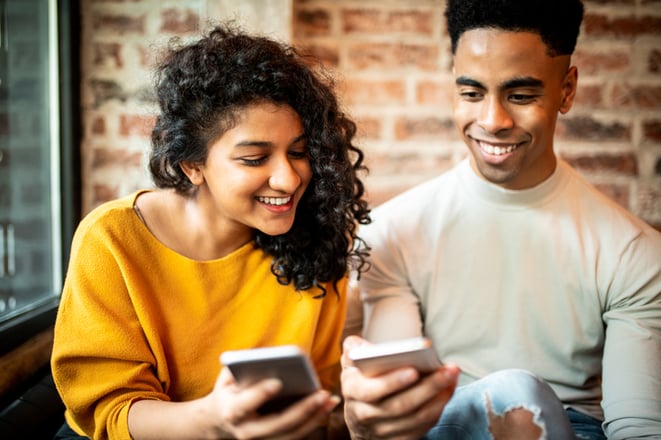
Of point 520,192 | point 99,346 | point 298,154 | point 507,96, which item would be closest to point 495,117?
point 507,96

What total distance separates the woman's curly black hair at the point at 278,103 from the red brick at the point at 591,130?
2.60 ft

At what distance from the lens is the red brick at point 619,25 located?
1784mm

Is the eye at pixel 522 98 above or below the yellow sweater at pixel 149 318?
above

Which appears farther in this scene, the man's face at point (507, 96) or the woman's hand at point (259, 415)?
the man's face at point (507, 96)

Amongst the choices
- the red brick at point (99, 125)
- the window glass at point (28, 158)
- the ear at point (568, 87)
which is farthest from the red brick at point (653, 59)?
the window glass at point (28, 158)

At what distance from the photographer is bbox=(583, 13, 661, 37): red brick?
178 cm

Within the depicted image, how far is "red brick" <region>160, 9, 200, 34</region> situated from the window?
258 mm

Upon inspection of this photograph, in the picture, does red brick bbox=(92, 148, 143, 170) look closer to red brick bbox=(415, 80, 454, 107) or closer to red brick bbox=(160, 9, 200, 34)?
red brick bbox=(160, 9, 200, 34)

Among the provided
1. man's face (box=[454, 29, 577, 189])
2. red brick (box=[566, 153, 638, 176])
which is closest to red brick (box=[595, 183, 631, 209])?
red brick (box=[566, 153, 638, 176])

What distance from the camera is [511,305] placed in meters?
1.38

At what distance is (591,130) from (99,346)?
1.49 m

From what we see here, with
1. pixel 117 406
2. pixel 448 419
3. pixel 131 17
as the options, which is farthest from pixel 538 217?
pixel 131 17

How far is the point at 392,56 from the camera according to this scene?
178 cm

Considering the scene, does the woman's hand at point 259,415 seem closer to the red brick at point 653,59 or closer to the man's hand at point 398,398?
the man's hand at point 398,398
